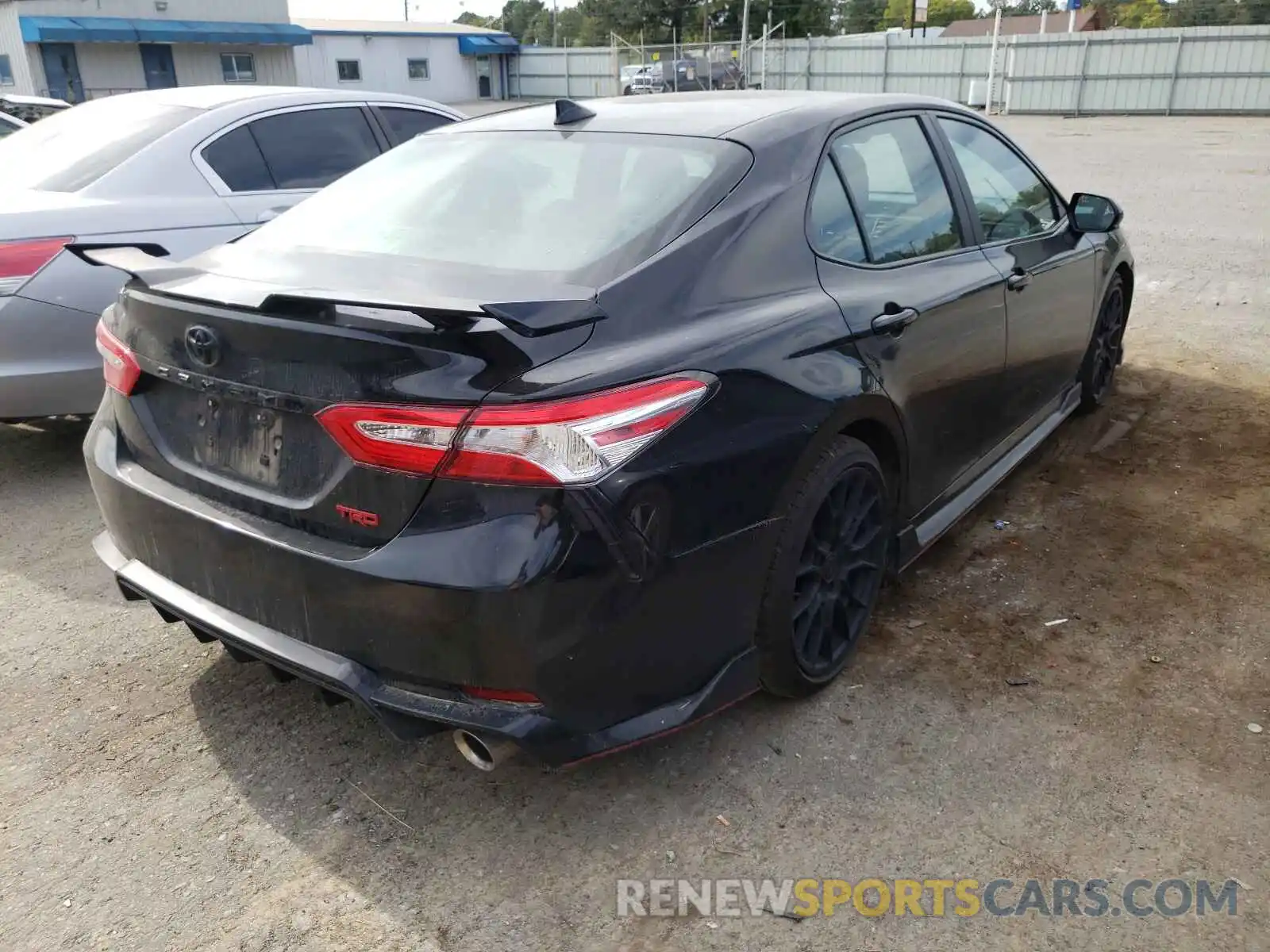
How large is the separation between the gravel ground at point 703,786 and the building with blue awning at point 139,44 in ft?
112

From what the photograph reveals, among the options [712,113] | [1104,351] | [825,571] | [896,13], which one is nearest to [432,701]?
[825,571]

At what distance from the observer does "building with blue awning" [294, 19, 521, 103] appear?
43594 millimetres

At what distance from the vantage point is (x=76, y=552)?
403cm

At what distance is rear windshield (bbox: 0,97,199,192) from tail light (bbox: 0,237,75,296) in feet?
1.56

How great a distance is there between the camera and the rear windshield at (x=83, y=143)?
15.8 ft

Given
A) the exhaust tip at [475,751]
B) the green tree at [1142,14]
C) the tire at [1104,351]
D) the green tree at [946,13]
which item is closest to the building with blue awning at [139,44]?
the tire at [1104,351]

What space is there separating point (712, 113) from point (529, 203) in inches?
26.4

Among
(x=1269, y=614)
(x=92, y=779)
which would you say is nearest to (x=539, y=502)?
(x=92, y=779)

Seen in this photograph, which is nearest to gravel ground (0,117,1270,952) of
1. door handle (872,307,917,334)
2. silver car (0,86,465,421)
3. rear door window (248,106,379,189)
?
silver car (0,86,465,421)

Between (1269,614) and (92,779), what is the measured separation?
11.9 ft

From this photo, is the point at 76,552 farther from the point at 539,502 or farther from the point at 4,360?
the point at 539,502

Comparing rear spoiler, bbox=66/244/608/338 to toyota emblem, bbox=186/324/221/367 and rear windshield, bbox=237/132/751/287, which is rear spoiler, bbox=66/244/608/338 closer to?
toyota emblem, bbox=186/324/221/367

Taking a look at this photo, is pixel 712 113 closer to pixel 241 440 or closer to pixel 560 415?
pixel 560 415

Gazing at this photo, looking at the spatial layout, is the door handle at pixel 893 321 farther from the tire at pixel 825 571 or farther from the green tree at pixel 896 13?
the green tree at pixel 896 13
